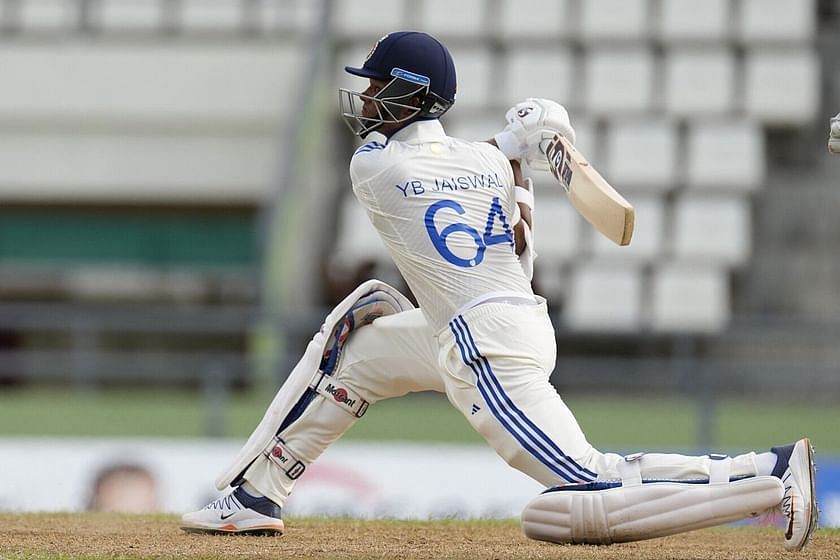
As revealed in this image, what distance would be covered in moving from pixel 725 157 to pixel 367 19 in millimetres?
4515

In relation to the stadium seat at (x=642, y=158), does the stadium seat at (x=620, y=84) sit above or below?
above

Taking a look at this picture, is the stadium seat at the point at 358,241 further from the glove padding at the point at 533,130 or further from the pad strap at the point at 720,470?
the pad strap at the point at 720,470

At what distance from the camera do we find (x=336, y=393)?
20.6 feet

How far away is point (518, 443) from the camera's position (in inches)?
220

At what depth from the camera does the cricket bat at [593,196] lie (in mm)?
5594

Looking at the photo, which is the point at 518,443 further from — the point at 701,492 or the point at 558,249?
the point at 558,249

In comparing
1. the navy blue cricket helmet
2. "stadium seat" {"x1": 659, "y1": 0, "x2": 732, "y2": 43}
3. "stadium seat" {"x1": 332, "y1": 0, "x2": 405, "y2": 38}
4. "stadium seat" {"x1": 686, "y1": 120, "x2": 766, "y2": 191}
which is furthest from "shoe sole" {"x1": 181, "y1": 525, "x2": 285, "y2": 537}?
"stadium seat" {"x1": 659, "y1": 0, "x2": 732, "y2": 43}

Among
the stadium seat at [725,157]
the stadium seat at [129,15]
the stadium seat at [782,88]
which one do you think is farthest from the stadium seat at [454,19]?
the stadium seat at [129,15]

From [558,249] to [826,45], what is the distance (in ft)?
14.1

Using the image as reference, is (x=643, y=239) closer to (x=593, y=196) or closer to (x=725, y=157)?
(x=725, y=157)

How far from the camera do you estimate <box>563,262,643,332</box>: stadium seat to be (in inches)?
691

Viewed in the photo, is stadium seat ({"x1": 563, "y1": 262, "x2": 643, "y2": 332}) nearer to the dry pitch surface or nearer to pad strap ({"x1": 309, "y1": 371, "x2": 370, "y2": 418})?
the dry pitch surface

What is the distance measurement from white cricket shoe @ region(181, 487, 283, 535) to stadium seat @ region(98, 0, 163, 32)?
15.4 m

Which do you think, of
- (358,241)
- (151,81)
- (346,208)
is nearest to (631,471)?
(358,241)
